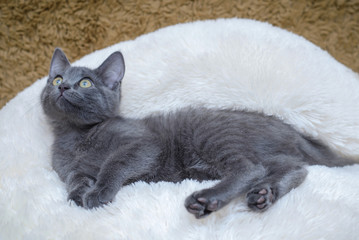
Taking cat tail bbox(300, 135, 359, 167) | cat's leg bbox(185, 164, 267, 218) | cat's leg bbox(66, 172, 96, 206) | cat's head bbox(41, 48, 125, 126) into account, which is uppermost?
cat's head bbox(41, 48, 125, 126)

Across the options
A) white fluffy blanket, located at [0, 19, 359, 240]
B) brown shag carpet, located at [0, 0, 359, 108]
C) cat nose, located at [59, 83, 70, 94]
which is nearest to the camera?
white fluffy blanket, located at [0, 19, 359, 240]

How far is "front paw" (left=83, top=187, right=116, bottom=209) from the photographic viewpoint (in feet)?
3.30

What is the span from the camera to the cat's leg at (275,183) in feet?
3.13

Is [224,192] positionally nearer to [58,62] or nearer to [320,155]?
[320,155]

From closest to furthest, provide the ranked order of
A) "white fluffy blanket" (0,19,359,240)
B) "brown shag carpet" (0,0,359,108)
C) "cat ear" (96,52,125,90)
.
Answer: "white fluffy blanket" (0,19,359,240) < "cat ear" (96,52,125,90) < "brown shag carpet" (0,0,359,108)

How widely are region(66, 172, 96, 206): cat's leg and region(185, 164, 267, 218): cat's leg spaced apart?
0.37 metres

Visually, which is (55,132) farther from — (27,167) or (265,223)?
(265,223)

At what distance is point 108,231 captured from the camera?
2.90 feet

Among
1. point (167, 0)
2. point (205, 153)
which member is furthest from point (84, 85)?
point (167, 0)

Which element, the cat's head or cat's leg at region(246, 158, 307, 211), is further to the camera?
the cat's head

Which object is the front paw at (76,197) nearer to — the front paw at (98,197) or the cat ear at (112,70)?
the front paw at (98,197)

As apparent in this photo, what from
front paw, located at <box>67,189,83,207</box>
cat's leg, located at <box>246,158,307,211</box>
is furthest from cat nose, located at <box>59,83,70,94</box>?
cat's leg, located at <box>246,158,307,211</box>

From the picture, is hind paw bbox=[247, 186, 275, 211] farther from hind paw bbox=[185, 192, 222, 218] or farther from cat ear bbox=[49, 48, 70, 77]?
cat ear bbox=[49, 48, 70, 77]

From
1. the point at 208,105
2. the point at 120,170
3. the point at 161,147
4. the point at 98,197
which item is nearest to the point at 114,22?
the point at 208,105
